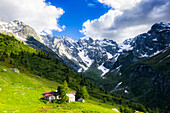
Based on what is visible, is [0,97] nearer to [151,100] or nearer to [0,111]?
[0,111]

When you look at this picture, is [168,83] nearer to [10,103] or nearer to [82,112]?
[82,112]

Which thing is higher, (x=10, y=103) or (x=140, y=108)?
(x=10, y=103)

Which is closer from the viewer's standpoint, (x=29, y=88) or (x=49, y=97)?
(x=49, y=97)

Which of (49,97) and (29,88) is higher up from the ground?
(29,88)

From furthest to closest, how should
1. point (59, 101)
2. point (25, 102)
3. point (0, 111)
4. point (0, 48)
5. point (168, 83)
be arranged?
1. point (168, 83)
2. point (0, 48)
3. point (59, 101)
4. point (25, 102)
5. point (0, 111)

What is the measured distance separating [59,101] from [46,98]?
21.0 feet

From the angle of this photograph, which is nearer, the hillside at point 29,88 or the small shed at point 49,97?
the hillside at point 29,88

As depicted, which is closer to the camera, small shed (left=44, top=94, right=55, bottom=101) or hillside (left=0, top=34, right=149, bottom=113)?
hillside (left=0, top=34, right=149, bottom=113)

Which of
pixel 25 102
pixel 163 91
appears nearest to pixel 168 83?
pixel 163 91

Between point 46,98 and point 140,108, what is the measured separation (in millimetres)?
115356

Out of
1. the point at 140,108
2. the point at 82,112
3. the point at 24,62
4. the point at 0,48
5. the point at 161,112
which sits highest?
the point at 0,48

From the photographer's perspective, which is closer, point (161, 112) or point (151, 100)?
point (161, 112)

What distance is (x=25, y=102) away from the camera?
45.8 metres

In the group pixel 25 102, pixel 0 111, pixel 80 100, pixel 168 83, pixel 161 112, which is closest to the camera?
pixel 0 111
